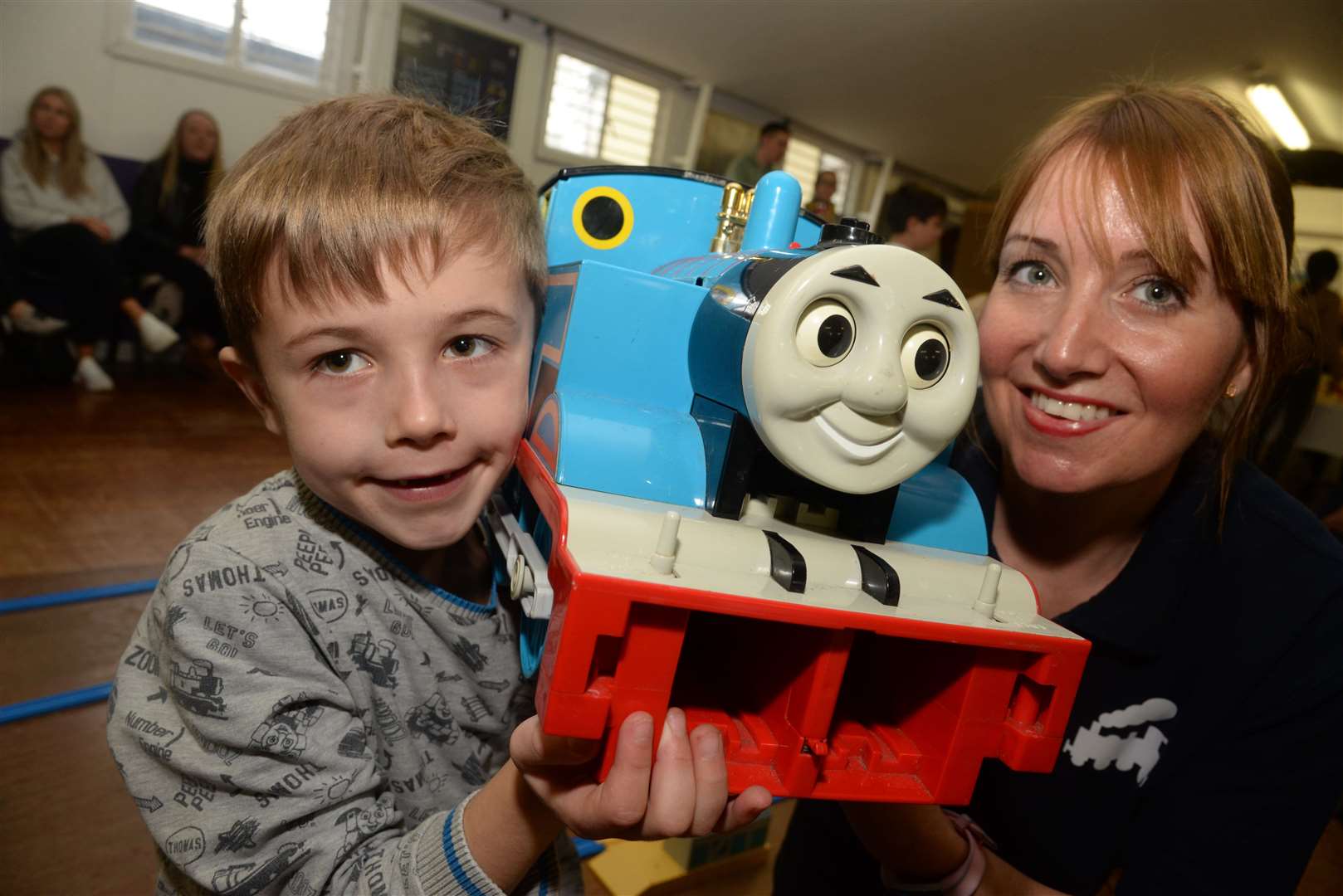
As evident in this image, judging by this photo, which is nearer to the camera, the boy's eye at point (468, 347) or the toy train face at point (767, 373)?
the toy train face at point (767, 373)

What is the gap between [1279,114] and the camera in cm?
535

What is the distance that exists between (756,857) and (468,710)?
97 centimetres

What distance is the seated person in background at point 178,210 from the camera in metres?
4.40

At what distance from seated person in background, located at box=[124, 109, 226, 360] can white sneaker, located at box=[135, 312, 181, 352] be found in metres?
0.35

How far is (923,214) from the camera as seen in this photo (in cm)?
389

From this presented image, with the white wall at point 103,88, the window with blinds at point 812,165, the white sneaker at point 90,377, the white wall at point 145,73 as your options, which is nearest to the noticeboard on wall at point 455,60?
the white wall at point 145,73

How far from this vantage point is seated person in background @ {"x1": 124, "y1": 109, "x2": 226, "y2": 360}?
4.40 m

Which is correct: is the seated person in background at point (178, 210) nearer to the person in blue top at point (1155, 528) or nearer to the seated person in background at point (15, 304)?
the seated person in background at point (15, 304)

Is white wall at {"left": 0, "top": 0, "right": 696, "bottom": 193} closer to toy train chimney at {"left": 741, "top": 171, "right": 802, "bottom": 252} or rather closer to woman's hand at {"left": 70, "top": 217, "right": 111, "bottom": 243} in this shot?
woman's hand at {"left": 70, "top": 217, "right": 111, "bottom": 243}

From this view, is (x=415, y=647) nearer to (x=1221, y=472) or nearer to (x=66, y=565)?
(x=1221, y=472)

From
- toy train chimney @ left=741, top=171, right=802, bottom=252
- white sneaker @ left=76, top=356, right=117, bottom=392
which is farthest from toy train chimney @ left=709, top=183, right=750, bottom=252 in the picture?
white sneaker @ left=76, top=356, right=117, bottom=392

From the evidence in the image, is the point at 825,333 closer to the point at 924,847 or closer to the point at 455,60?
the point at 924,847

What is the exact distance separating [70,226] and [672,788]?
458cm

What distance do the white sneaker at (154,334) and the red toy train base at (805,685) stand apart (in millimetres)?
4236
